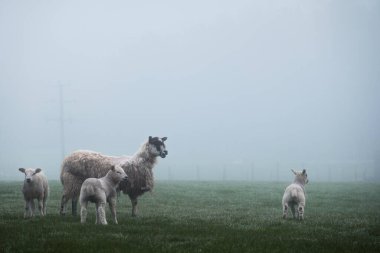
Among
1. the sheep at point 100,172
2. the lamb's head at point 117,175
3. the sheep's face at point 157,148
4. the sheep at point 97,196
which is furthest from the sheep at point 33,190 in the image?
the sheep's face at point 157,148

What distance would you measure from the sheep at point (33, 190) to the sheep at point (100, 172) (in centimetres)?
98

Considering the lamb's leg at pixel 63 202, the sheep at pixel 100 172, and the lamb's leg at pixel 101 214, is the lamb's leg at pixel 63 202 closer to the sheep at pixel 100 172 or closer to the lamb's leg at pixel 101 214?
the sheep at pixel 100 172

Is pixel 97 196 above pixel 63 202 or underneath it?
above

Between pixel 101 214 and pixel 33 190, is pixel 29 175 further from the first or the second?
pixel 101 214

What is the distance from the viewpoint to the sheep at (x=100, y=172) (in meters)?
17.8

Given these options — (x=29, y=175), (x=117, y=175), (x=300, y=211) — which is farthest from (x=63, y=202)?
(x=300, y=211)

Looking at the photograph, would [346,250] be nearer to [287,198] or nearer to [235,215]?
[287,198]

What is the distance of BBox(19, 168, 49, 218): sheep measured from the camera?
16281 mm

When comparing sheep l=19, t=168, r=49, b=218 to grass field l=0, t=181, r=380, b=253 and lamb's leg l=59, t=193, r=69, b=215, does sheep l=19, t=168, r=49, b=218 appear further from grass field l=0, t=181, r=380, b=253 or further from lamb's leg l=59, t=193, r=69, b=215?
lamb's leg l=59, t=193, r=69, b=215

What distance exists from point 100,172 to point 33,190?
2.38 metres

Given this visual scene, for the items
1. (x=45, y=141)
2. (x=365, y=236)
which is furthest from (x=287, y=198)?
(x=45, y=141)

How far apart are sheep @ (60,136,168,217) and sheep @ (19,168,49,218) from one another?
975mm

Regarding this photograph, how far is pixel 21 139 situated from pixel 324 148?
326 feet

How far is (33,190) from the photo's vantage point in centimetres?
1650
